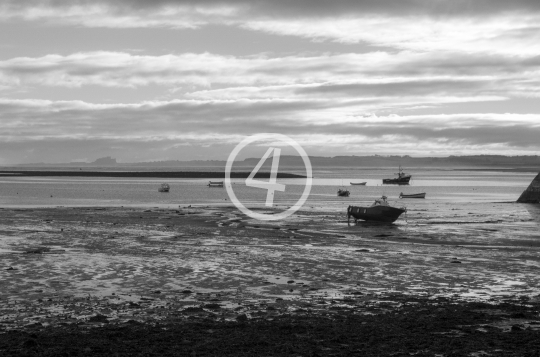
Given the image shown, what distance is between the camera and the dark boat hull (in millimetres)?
48781

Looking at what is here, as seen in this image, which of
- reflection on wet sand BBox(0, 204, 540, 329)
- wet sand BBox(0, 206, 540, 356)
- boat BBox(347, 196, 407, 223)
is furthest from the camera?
boat BBox(347, 196, 407, 223)

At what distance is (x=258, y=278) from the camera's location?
22.0m

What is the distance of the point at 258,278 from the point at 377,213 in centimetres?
2858

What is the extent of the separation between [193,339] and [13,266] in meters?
13.1

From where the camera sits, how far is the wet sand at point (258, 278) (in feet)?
50.0

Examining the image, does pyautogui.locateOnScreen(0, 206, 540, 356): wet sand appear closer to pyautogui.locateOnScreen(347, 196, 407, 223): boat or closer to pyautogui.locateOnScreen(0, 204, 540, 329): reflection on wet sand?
pyautogui.locateOnScreen(0, 204, 540, 329): reflection on wet sand

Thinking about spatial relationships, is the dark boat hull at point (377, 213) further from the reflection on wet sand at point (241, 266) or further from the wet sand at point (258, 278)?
the wet sand at point (258, 278)

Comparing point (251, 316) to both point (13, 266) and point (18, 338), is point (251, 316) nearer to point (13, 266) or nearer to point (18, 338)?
point (18, 338)

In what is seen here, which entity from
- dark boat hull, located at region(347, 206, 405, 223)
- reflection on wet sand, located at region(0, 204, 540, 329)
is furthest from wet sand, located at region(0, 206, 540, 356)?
dark boat hull, located at region(347, 206, 405, 223)

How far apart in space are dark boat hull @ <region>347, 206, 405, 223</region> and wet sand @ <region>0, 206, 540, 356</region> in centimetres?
667

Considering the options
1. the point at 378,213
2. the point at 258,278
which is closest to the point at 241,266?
the point at 258,278

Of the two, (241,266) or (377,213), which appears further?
(377,213)

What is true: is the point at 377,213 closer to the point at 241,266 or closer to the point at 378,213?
the point at 378,213

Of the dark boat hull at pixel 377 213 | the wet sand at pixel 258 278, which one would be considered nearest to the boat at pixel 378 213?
the dark boat hull at pixel 377 213
